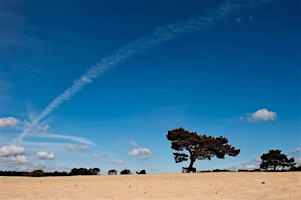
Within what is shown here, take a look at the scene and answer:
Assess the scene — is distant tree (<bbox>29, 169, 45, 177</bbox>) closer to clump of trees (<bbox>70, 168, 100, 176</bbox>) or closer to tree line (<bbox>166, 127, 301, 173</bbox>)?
clump of trees (<bbox>70, 168, 100, 176</bbox>)

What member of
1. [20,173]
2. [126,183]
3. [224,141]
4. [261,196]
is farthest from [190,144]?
[261,196]

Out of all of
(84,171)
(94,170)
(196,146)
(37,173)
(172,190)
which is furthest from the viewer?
(196,146)

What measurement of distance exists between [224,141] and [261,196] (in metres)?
42.2

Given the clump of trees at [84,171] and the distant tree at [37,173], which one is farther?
the clump of trees at [84,171]

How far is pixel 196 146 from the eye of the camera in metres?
63.5

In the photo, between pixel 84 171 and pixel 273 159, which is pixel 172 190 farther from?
pixel 273 159

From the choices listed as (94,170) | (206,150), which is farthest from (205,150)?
(94,170)

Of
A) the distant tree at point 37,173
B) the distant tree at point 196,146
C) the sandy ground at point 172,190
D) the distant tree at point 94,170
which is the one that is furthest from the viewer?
the distant tree at point 196,146

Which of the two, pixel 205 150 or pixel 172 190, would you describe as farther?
pixel 205 150

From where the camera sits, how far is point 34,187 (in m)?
29.2

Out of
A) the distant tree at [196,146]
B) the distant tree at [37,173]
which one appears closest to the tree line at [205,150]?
the distant tree at [196,146]

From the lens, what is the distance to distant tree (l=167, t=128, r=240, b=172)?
6278 cm

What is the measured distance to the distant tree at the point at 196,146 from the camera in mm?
62781

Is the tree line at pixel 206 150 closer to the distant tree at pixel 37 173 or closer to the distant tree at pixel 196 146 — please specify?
the distant tree at pixel 196 146
